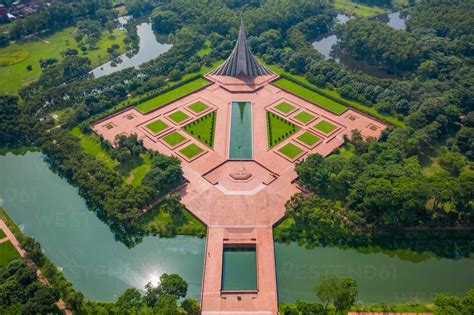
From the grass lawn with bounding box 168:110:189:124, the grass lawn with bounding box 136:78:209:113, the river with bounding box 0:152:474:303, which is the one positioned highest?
the grass lawn with bounding box 136:78:209:113

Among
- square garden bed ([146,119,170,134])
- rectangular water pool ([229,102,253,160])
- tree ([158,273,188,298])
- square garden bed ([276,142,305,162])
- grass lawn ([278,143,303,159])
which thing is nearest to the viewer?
tree ([158,273,188,298])

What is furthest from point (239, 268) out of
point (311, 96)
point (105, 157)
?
point (311, 96)

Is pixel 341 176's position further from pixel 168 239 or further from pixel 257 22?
pixel 257 22

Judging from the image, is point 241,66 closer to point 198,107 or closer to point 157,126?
point 198,107

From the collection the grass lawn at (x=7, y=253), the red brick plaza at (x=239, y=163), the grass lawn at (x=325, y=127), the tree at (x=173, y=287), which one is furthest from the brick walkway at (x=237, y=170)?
the grass lawn at (x=7, y=253)

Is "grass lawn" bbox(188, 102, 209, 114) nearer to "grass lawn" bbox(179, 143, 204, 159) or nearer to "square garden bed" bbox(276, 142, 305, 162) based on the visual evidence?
"grass lawn" bbox(179, 143, 204, 159)

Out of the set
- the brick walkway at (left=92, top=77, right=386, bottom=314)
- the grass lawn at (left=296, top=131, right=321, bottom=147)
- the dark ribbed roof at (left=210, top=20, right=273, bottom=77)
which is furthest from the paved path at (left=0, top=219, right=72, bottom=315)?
the dark ribbed roof at (left=210, top=20, right=273, bottom=77)

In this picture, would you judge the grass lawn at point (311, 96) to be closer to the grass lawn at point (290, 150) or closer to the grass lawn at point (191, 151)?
the grass lawn at point (290, 150)

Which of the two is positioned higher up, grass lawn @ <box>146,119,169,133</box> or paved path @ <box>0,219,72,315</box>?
grass lawn @ <box>146,119,169,133</box>

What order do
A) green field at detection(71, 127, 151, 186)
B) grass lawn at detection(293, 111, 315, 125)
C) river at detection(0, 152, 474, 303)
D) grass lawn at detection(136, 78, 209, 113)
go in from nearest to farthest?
river at detection(0, 152, 474, 303), green field at detection(71, 127, 151, 186), grass lawn at detection(293, 111, 315, 125), grass lawn at detection(136, 78, 209, 113)
